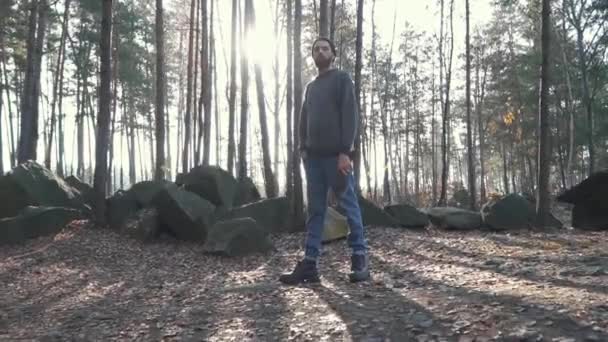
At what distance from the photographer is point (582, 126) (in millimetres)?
25500

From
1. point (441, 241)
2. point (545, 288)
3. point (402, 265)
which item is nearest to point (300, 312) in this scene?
point (545, 288)

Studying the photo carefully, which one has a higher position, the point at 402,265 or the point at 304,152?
the point at 304,152

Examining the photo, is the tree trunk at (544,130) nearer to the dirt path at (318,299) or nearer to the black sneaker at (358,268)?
the dirt path at (318,299)

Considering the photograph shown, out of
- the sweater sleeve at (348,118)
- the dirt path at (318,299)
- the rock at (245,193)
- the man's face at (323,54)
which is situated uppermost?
the man's face at (323,54)

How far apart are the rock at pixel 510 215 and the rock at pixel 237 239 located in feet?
20.1

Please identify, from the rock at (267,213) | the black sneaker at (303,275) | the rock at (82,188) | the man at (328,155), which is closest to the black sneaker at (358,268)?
the man at (328,155)

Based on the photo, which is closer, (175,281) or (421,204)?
(175,281)

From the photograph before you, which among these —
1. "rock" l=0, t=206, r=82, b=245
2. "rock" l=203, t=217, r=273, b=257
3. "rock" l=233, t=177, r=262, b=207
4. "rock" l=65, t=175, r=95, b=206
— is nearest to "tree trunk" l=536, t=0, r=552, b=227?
"rock" l=203, t=217, r=273, b=257

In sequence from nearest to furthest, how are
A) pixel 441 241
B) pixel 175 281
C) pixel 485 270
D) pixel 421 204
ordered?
1. pixel 485 270
2. pixel 175 281
3. pixel 441 241
4. pixel 421 204

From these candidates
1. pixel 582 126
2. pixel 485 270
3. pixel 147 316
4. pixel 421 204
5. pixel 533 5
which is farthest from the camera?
pixel 421 204

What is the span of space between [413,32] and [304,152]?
31.0 meters

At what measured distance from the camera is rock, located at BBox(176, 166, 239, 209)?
11109mm

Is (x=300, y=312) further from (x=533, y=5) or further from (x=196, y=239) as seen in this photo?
(x=533, y=5)

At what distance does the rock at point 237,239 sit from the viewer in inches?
299
